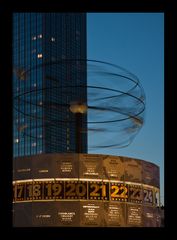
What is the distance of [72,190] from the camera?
70.3ft

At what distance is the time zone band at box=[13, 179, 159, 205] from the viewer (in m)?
21.3

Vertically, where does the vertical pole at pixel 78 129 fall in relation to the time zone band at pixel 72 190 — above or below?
above

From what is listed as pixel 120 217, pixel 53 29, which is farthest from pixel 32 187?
pixel 53 29

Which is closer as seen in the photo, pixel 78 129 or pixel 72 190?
pixel 72 190

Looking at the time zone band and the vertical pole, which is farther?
the vertical pole

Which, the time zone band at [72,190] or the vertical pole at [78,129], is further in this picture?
the vertical pole at [78,129]

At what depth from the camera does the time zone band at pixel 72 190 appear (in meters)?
21.3

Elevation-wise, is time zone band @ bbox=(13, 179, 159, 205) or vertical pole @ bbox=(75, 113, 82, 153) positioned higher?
vertical pole @ bbox=(75, 113, 82, 153)
